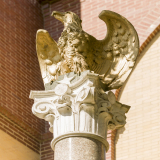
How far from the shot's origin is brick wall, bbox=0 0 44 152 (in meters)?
9.20

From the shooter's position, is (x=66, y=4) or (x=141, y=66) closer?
(x=141, y=66)

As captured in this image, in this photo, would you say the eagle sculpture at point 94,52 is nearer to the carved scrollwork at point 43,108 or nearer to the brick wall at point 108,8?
the carved scrollwork at point 43,108

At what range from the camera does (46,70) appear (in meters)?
6.26

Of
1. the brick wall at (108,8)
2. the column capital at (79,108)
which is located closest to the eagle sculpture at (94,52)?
the column capital at (79,108)

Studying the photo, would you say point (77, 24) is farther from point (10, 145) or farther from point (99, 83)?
point (10, 145)

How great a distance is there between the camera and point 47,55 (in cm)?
649

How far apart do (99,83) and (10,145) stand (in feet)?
13.0

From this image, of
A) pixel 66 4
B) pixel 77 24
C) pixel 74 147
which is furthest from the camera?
pixel 66 4

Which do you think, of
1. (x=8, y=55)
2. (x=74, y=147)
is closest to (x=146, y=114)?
(x=8, y=55)

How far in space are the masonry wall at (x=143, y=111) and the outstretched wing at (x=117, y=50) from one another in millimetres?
2846

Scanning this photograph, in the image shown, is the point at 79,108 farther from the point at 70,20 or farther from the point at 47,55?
the point at 47,55

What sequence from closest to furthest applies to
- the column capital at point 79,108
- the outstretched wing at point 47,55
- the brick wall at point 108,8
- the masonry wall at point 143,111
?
the column capital at point 79,108 → the outstretched wing at point 47,55 → the masonry wall at point 143,111 → the brick wall at point 108,8

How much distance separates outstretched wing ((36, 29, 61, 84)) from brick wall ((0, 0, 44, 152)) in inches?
103

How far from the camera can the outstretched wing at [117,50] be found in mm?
5812
